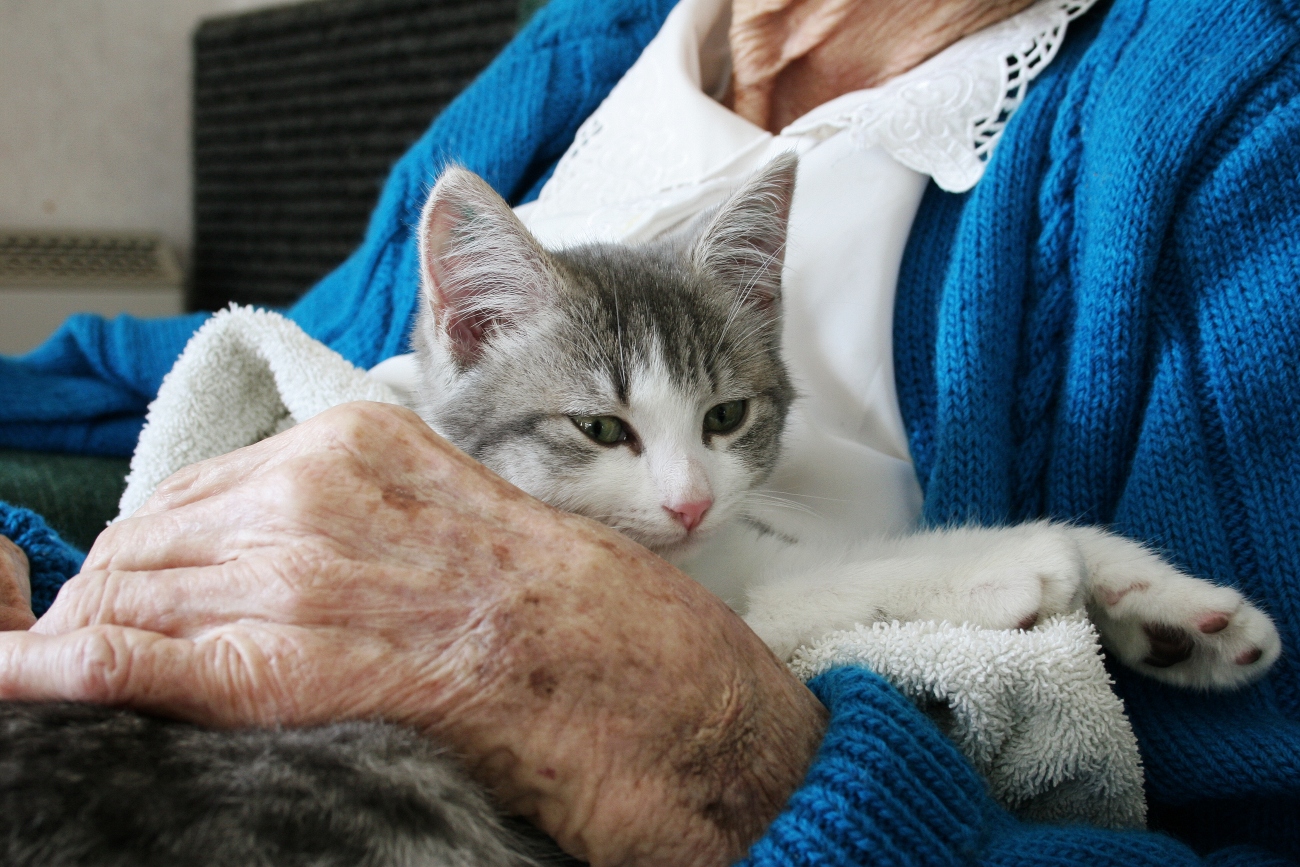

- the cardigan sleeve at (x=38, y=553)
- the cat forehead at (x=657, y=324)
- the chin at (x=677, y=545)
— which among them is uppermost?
the cat forehead at (x=657, y=324)

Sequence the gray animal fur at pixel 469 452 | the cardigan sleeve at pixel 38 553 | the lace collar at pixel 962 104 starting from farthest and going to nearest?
the lace collar at pixel 962 104 < the cardigan sleeve at pixel 38 553 < the gray animal fur at pixel 469 452

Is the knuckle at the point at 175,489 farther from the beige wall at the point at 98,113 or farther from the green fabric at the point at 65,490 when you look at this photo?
the beige wall at the point at 98,113

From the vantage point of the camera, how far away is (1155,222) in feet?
2.76

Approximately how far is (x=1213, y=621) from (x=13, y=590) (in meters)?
0.94

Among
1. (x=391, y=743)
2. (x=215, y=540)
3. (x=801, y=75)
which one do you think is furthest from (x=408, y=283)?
(x=391, y=743)

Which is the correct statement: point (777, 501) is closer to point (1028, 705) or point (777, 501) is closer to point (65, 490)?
point (1028, 705)

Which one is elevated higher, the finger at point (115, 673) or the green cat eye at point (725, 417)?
the finger at point (115, 673)

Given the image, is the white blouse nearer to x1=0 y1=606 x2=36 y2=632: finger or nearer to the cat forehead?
the cat forehead

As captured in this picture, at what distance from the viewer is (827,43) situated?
1196 millimetres

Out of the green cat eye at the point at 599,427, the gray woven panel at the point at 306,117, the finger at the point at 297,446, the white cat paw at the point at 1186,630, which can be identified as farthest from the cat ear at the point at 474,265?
the gray woven panel at the point at 306,117

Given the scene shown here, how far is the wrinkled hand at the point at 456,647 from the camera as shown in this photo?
1.67 feet

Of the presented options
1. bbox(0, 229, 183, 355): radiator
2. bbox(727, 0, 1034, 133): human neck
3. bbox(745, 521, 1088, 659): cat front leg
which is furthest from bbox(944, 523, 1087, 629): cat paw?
bbox(0, 229, 183, 355): radiator

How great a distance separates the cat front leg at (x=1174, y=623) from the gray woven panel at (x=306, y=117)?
1.72 metres

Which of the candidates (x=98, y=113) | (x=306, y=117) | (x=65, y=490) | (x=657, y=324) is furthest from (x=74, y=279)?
(x=657, y=324)
